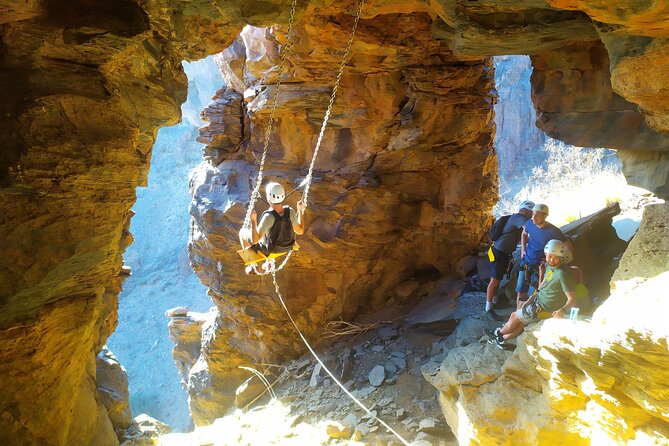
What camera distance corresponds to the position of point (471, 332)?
21.7 feet

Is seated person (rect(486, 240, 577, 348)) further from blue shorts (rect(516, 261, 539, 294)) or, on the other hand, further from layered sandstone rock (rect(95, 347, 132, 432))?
layered sandstone rock (rect(95, 347, 132, 432))

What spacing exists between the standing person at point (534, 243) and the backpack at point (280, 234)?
3345mm

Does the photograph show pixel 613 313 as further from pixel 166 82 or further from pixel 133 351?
pixel 133 351

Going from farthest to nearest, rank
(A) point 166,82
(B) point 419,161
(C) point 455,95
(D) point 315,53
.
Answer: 1. (B) point 419,161
2. (C) point 455,95
3. (D) point 315,53
4. (A) point 166,82

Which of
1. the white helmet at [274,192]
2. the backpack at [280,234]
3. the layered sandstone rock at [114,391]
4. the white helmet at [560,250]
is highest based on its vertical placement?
the white helmet at [274,192]

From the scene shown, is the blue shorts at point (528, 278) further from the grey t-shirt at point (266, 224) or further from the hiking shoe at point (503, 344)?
the grey t-shirt at point (266, 224)

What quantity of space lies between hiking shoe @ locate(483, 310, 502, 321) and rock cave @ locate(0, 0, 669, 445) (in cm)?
139

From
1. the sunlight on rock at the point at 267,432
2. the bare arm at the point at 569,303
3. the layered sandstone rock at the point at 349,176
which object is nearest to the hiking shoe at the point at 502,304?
the bare arm at the point at 569,303

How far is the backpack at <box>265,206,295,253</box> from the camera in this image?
5.66 metres

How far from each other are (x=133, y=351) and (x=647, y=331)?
4037 centimetres

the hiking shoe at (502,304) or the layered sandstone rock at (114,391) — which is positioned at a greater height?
the hiking shoe at (502,304)

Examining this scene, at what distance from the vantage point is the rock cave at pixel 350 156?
3.76 m

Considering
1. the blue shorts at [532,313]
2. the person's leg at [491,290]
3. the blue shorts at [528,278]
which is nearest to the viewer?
the blue shorts at [532,313]

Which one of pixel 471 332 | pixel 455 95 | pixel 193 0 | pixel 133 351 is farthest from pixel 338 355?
pixel 133 351
